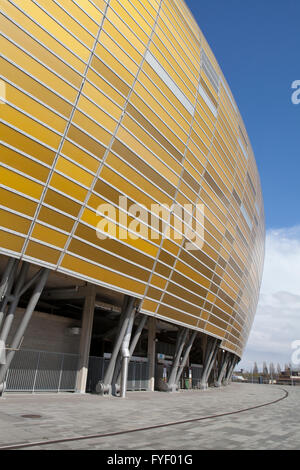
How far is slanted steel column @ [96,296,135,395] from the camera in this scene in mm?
21203

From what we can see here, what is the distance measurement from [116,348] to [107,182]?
10473 millimetres

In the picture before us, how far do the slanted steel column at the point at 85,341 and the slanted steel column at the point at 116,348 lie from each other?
152cm

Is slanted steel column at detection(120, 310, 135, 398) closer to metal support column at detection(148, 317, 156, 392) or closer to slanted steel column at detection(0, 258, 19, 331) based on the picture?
metal support column at detection(148, 317, 156, 392)

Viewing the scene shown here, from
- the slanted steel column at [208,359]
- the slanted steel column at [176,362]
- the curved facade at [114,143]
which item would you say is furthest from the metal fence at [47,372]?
the slanted steel column at [208,359]

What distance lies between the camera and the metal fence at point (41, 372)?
764 inches

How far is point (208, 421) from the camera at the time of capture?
13.3 m

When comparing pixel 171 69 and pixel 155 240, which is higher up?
pixel 171 69

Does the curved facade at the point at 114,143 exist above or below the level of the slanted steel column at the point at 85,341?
above

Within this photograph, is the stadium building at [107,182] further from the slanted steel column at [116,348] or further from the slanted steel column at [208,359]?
the slanted steel column at [208,359]

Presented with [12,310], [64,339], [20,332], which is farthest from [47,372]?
[12,310]
